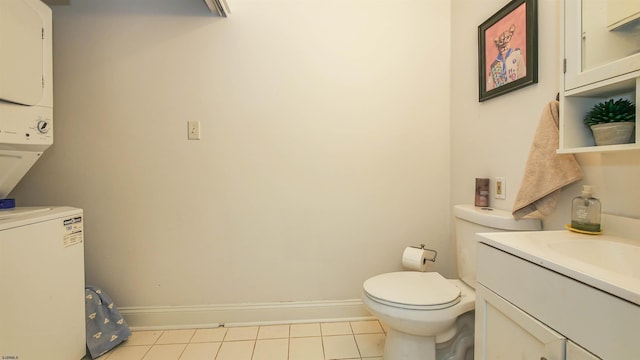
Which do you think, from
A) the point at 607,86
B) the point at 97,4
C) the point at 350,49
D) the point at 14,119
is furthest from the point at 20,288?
the point at 607,86

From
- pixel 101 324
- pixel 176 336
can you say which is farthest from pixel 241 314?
pixel 101 324

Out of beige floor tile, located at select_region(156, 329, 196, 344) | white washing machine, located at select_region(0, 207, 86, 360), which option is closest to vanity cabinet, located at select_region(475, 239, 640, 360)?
beige floor tile, located at select_region(156, 329, 196, 344)

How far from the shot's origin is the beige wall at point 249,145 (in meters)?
1.57

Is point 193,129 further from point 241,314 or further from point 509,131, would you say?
point 509,131

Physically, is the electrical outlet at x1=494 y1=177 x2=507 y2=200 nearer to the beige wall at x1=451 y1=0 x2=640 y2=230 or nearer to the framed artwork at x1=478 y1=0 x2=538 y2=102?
the beige wall at x1=451 y1=0 x2=640 y2=230

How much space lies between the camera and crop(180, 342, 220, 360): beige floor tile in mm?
1372

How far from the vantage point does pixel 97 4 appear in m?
1.55

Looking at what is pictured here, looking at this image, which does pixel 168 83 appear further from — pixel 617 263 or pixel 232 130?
pixel 617 263

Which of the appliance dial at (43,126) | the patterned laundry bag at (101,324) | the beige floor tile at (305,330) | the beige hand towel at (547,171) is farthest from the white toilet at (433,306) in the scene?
the appliance dial at (43,126)

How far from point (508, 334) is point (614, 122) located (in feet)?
2.19

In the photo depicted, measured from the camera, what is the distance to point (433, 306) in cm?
106

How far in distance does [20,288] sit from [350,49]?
6.33 ft

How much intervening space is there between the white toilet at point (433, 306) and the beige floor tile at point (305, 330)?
511mm

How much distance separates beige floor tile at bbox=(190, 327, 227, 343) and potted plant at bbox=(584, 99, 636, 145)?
73.6 inches
